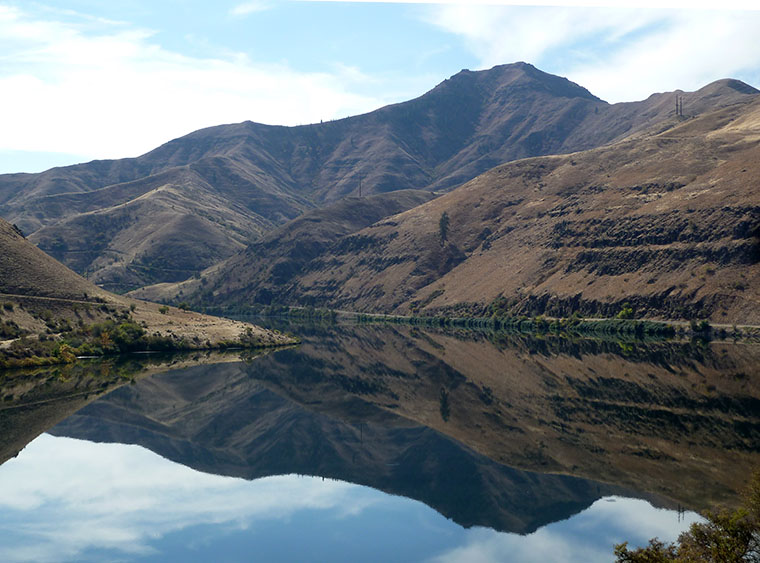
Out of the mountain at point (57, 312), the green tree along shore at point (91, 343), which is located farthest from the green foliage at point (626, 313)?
the green tree along shore at point (91, 343)

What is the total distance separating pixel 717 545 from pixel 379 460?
880 inches

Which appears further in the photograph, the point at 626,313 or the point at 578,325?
the point at 578,325

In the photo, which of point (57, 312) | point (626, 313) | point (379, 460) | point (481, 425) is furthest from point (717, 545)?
point (626, 313)

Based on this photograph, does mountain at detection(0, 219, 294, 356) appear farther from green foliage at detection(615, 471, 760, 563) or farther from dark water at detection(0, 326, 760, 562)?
green foliage at detection(615, 471, 760, 563)

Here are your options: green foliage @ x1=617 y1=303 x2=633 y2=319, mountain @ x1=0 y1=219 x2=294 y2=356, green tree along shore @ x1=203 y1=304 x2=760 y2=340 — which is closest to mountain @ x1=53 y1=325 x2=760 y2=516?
green tree along shore @ x1=203 y1=304 x2=760 y2=340

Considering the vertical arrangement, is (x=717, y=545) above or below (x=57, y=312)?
below

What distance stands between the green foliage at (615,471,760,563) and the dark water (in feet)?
14.6

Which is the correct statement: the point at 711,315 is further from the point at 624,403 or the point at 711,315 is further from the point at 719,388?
the point at 624,403

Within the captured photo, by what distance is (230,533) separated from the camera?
2667 cm

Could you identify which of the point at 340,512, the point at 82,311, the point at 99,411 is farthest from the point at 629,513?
the point at 82,311

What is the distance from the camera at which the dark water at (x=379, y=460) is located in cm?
2564

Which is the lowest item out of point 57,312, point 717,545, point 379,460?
point 379,460

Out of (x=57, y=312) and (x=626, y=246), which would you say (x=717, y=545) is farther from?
(x=626, y=246)

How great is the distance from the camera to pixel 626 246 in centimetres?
13562
